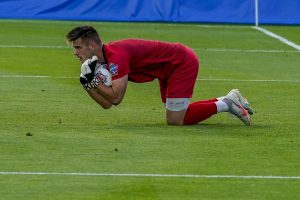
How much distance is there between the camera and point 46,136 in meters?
12.4

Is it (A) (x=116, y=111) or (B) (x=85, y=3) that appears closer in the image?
(A) (x=116, y=111)

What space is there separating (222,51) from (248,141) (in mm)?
11346

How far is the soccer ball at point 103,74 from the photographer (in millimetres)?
12672

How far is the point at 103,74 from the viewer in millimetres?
12688

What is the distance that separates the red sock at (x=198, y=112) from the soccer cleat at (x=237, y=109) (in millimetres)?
168

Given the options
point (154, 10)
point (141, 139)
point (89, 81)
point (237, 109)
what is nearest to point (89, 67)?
point (89, 81)

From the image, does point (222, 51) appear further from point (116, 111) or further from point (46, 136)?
point (46, 136)

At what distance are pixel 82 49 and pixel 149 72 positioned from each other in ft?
3.14

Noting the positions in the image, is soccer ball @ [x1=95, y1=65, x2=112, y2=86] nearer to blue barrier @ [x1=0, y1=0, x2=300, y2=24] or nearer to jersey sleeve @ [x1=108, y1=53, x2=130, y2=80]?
jersey sleeve @ [x1=108, y1=53, x2=130, y2=80]

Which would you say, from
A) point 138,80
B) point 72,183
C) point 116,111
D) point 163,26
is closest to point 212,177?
point 72,183

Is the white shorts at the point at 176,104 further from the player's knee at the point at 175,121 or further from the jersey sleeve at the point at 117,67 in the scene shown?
the jersey sleeve at the point at 117,67

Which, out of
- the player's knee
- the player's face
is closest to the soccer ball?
the player's face

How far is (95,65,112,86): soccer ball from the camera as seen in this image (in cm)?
1267

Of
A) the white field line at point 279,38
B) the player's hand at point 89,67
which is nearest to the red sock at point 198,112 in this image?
the player's hand at point 89,67
